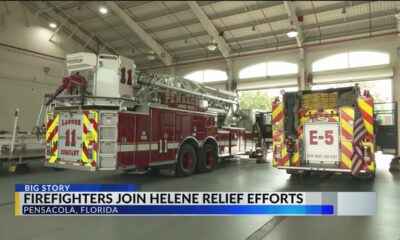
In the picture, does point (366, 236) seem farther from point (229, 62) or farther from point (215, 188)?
point (229, 62)

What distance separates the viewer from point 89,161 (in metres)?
6.24

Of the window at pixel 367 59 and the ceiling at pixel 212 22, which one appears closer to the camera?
the ceiling at pixel 212 22

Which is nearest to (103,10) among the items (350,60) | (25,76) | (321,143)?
(25,76)

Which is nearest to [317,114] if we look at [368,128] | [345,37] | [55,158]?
[368,128]

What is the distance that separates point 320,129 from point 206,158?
360cm

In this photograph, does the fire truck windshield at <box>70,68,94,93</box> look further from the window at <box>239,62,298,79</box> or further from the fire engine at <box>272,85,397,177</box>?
the window at <box>239,62,298,79</box>

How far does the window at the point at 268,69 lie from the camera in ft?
52.7

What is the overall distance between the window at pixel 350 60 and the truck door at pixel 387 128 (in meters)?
5.11

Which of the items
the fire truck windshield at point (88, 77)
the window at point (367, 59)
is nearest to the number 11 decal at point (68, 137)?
the fire truck windshield at point (88, 77)

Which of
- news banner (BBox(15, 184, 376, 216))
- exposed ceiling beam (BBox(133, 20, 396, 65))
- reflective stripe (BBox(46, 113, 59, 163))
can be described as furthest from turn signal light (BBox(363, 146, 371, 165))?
exposed ceiling beam (BBox(133, 20, 396, 65))

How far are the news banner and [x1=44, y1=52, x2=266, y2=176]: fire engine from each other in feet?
5.06

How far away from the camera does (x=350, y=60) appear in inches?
569

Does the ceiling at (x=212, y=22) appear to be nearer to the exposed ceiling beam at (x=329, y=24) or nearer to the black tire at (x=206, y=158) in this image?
the exposed ceiling beam at (x=329, y=24)

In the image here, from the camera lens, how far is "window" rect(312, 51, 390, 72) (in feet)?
45.3
